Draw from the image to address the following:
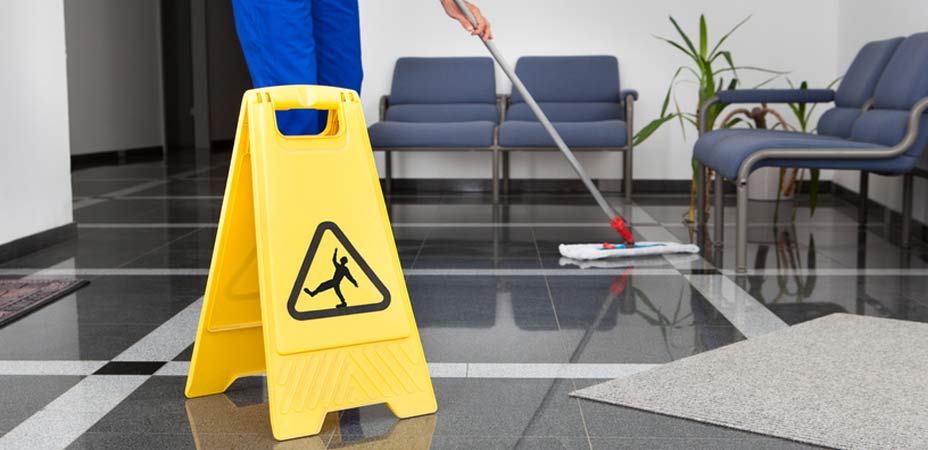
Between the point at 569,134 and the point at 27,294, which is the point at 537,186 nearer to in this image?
the point at 569,134

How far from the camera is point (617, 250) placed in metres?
3.44

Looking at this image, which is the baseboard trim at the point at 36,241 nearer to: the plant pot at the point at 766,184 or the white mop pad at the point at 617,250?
the white mop pad at the point at 617,250

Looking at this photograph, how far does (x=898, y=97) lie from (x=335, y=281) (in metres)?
2.48

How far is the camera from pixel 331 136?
1.76 meters

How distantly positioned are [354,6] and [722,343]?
3.58 feet

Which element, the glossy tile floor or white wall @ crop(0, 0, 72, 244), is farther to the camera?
white wall @ crop(0, 0, 72, 244)

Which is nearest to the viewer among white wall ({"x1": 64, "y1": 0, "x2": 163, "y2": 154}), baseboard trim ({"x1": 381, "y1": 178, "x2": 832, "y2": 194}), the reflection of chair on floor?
the reflection of chair on floor

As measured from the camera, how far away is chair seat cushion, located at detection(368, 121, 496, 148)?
5297mm

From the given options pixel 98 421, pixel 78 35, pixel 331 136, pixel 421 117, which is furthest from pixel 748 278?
pixel 78 35

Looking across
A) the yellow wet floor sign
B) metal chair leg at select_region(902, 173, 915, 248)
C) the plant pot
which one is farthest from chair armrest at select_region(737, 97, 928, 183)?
the plant pot

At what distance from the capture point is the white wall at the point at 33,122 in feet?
11.5

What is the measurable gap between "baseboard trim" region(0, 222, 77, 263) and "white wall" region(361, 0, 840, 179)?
7.67ft

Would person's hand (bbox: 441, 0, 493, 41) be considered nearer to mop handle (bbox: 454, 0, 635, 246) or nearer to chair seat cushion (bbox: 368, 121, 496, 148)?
mop handle (bbox: 454, 0, 635, 246)

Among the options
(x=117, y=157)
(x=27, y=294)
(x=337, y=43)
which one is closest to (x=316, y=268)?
(x=337, y=43)
